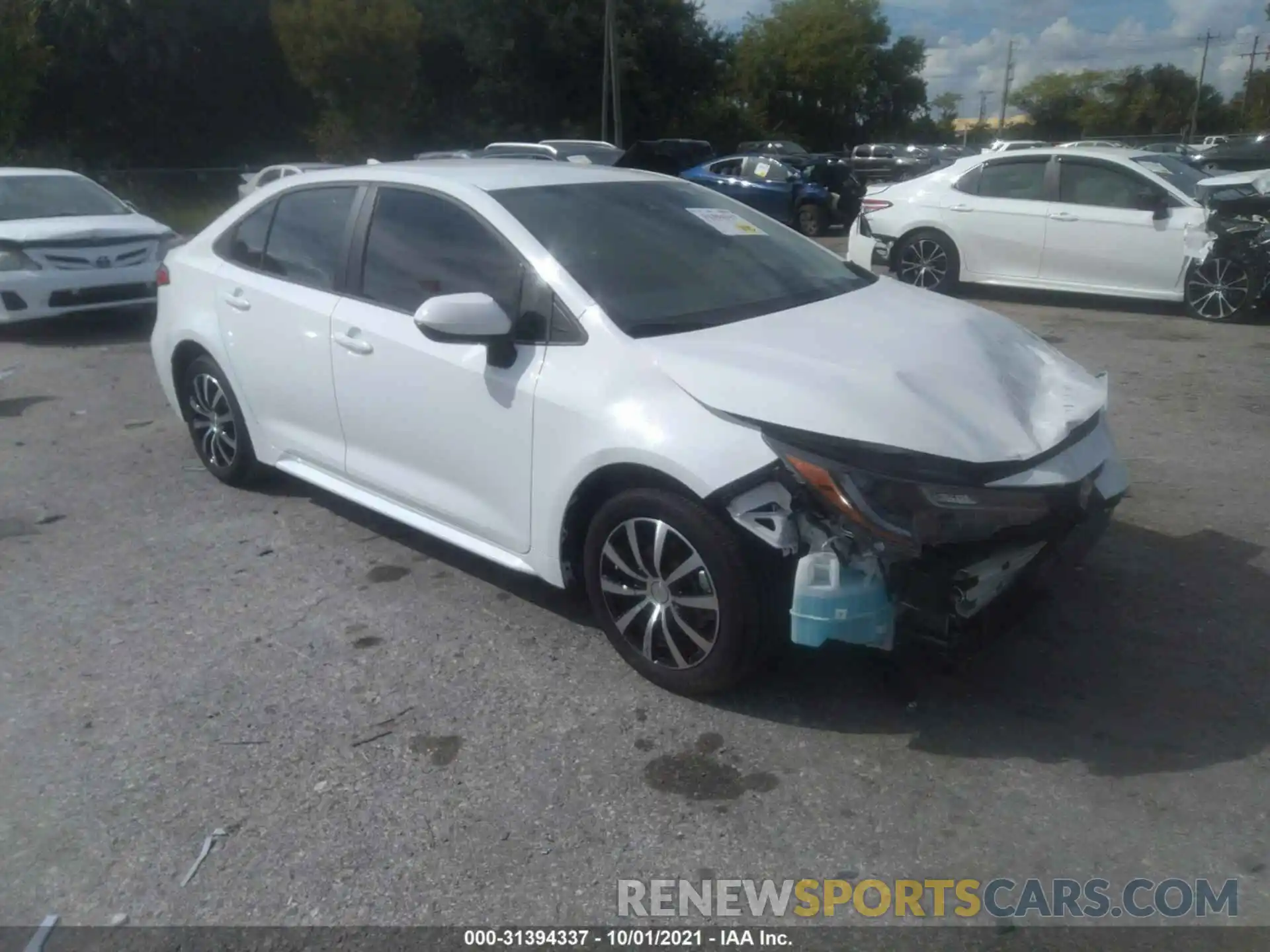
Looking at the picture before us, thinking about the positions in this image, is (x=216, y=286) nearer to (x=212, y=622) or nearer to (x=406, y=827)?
(x=212, y=622)

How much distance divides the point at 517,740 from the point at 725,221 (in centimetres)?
242

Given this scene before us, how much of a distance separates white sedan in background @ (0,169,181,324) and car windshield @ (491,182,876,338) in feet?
23.5

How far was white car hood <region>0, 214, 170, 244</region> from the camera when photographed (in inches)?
394

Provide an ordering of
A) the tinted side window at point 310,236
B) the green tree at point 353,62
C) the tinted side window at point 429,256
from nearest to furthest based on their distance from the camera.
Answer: the tinted side window at point 429,256 < the tinted side window at point 310,236 < the green tree at point 353,62

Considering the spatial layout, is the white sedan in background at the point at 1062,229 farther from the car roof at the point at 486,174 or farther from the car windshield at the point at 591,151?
the car roof at the point at 486,174

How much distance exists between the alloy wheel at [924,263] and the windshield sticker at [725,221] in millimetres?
7333

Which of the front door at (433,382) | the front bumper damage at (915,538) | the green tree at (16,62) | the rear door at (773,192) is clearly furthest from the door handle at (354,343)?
the green tree at (16,62)

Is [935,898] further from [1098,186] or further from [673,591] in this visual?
[1098,186]

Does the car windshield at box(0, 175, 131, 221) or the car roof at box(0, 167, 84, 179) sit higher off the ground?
the car roof at box(0, 167, 84, 179)

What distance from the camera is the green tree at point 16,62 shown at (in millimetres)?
24203

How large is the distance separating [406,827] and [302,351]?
8.05 ft

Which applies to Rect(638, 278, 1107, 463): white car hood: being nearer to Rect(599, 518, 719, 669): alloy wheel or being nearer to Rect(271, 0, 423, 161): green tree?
Rect(599, 518, 719, 669): alloy wheel

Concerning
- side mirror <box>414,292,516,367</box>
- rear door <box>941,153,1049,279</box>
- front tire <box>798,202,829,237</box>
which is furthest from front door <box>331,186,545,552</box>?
front tire <box>798,202,829,237</box>

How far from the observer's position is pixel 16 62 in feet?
80.9
